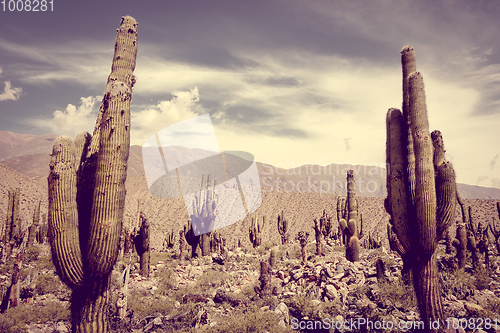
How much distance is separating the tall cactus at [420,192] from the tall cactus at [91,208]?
6.33 m

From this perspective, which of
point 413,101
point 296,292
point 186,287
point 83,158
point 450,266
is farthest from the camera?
point 450,266

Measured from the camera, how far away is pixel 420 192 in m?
6.34

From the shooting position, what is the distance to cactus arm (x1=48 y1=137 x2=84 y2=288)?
194 inches

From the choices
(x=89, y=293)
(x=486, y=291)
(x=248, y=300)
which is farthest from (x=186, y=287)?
(x=486, y=291)

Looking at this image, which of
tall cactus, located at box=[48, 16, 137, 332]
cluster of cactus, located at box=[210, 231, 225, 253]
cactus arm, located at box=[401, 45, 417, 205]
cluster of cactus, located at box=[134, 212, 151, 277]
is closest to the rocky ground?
cluster of cactus, located at box=[134, 212, 151, 277]

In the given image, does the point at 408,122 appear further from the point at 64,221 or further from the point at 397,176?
the point at 64,221

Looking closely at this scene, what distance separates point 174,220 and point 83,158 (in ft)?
145

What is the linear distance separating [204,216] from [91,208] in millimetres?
14061

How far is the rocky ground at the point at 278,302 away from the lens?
7.56 meters

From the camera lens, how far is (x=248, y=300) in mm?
9734

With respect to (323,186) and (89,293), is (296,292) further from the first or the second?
(323,186)

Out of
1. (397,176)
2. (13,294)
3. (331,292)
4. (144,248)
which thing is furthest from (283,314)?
(13,294)

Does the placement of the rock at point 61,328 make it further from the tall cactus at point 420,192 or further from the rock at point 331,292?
the tall cactus at point 420,192

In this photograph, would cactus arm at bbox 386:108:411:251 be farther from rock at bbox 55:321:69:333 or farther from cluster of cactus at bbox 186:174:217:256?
cluster of cactus at bbox 186:174:217:256
